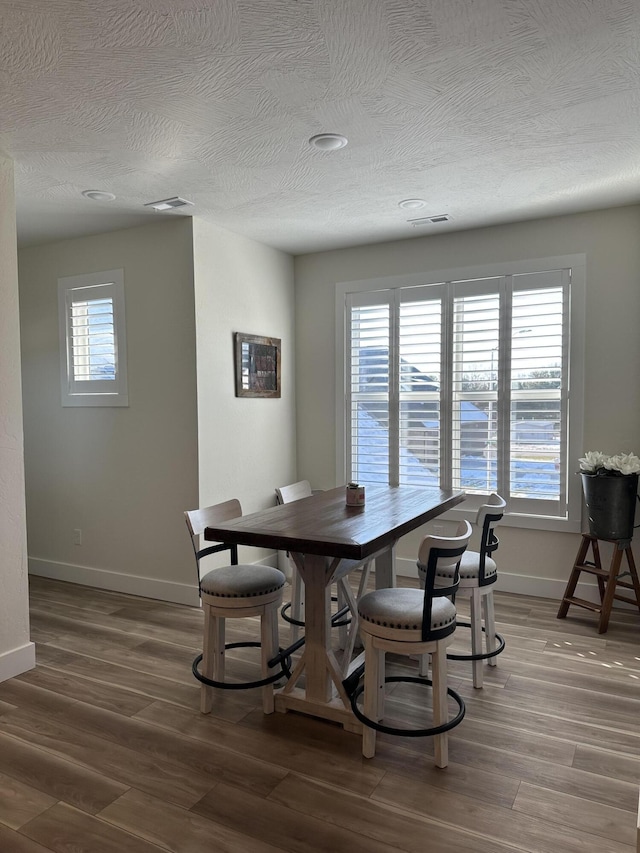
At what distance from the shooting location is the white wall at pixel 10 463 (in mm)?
3006

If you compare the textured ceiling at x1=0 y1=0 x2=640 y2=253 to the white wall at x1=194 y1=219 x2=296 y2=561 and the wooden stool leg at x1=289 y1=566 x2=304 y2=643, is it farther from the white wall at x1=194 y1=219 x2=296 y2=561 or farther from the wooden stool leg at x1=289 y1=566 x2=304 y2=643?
the wooden stool leg at x1=289 y1=566 x2=304 y2=643

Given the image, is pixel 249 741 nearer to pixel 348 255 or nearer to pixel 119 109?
pixel 119 109

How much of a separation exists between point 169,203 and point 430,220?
181 centimetres

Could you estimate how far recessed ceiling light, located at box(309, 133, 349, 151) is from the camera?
2768 mm

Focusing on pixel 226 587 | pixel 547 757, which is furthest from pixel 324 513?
pixel 547 757

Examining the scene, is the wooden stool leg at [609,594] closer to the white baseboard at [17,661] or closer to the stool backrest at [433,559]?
the stool backrest at [433,559]

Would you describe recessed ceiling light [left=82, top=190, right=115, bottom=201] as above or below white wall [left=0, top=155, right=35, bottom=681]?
above

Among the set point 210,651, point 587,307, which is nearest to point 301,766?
point 210,651

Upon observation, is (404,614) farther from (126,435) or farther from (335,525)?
(126,435)

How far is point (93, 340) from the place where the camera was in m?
4.55

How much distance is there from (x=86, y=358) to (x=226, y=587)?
2751 millimetres

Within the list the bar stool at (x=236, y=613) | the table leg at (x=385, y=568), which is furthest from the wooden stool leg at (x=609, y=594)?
the bar stool at (x=236, y=613)

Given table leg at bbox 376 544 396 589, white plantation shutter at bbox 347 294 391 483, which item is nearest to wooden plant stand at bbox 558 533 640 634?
table leg at bbox 376 544 396 589

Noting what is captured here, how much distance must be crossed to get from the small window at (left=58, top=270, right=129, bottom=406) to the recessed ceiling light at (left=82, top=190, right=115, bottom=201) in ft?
2.57
